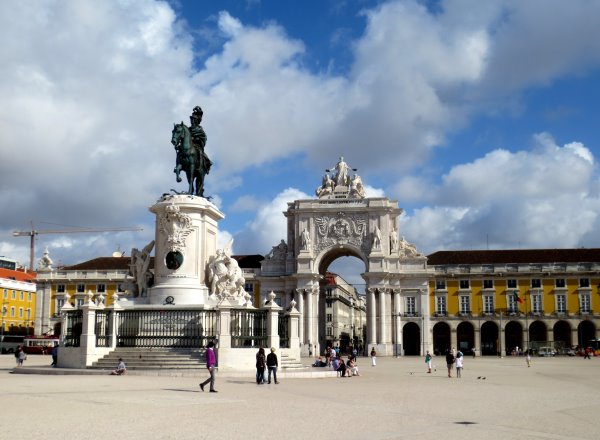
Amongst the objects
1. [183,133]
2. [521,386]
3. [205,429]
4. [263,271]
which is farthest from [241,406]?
[263,271]

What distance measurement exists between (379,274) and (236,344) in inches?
2190

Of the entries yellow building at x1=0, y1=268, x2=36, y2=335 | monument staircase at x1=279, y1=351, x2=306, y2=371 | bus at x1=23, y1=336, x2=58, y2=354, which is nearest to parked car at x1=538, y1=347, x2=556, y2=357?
bus at x1=23, y1=336, x2=58, y2=354

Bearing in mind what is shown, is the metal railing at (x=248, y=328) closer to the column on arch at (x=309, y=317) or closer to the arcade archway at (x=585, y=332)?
the column on arch at (x=309, y=317)

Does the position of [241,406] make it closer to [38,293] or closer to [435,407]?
[435,407]

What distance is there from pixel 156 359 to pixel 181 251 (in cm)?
372

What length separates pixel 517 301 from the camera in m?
84.1

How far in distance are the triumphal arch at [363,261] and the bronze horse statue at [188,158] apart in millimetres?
53645

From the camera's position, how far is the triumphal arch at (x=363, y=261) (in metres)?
81.4

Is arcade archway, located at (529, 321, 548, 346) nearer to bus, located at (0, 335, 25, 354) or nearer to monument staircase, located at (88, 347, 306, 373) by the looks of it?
bus, located at (0, 335, 25, 354)

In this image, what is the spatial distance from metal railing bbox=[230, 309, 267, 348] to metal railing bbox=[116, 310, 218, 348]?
2.69 feet

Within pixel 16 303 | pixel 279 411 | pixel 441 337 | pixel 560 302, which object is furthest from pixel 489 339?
pixel 279 411

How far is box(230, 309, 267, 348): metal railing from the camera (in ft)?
85.8

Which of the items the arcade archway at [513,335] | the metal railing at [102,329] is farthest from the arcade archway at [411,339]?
the metal railing at [102,329]

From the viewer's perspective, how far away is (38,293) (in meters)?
89.9
